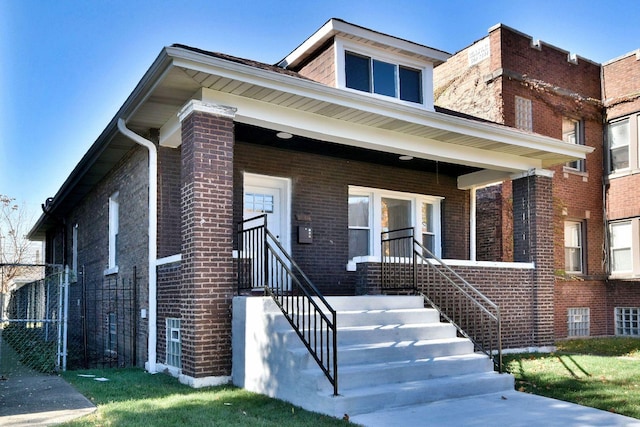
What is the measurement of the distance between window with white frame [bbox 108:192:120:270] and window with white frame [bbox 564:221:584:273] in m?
11.4

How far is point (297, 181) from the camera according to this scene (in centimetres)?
1057

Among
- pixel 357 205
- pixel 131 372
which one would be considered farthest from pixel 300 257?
pixel 131 372

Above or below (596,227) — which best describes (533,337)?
below

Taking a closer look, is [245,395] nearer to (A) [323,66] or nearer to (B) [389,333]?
(B) [389,333]

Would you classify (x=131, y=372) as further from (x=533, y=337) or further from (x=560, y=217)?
(x=560, y=217)

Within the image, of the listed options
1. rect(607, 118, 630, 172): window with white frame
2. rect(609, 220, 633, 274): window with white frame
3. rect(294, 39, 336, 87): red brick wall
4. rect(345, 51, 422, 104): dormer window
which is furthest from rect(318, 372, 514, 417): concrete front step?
rect(607, 118, 630, 172): window with white frame

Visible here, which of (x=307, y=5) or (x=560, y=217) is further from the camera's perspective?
(x=560, y=217)

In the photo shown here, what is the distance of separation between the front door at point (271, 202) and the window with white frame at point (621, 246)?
1036 centimetres

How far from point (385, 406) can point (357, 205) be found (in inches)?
236

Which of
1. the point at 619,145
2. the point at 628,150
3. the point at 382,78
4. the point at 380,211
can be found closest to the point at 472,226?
the point at 380,211

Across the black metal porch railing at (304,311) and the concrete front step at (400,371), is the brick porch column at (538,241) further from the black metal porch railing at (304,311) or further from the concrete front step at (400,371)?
the black metal porch railing at (304,311)

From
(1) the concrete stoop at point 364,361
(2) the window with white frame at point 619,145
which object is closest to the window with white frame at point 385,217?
(1) the concrete stoop at point 364,361

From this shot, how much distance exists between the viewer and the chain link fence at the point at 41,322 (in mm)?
8984

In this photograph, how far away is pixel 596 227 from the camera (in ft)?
53.0
